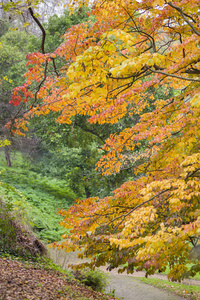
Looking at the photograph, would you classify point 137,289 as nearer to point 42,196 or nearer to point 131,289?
point 131,289

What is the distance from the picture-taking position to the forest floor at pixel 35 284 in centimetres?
431

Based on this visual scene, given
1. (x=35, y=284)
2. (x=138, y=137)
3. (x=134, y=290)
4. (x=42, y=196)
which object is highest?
(x=138, y=137)

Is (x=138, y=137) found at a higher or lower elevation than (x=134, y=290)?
higher

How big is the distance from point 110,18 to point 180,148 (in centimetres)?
294

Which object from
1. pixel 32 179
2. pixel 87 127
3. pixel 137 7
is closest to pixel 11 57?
pixel 32 179

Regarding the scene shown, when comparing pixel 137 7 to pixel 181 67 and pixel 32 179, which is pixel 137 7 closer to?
pixel 181 67

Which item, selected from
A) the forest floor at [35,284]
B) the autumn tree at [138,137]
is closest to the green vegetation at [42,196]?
the forest floor at [35,284]

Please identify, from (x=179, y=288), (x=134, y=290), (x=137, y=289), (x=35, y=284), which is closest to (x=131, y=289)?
(x=134, y=290)

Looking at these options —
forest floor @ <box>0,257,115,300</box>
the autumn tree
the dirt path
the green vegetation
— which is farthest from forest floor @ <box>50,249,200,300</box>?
the autumn tree

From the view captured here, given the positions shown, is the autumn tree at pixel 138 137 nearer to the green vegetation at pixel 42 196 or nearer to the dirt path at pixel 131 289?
the dirt path at pixel 131 289

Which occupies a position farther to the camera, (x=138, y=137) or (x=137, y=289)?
(x=137, y=289)

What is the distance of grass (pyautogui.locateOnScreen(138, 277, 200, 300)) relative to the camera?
26.7 ft

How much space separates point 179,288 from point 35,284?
6.04m

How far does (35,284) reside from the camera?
4949mm
